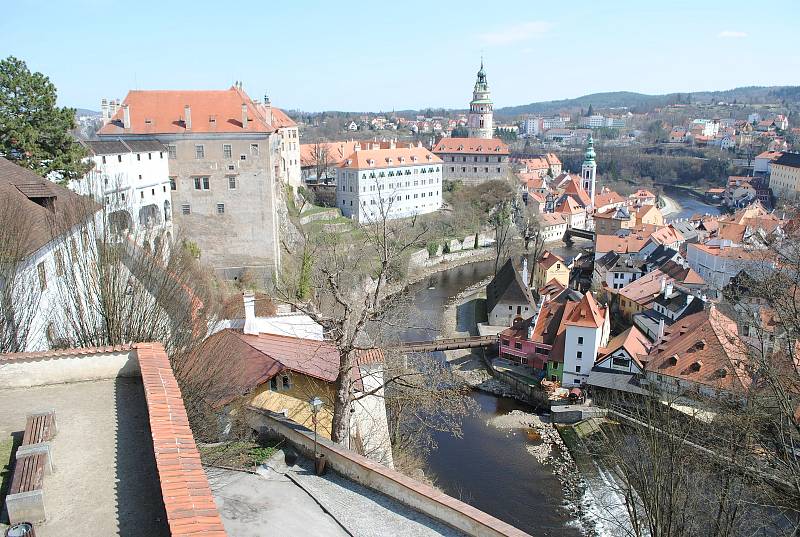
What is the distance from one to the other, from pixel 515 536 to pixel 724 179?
93.7m

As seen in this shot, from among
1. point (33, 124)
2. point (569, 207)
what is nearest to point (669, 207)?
point (569, 207)

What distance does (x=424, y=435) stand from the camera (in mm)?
18750

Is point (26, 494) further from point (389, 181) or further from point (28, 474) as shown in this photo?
point (389, 181)

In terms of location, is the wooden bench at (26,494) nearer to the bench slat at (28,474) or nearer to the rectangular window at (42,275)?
the bench slat at (28,474)

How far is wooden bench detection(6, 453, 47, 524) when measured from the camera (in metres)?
3.91

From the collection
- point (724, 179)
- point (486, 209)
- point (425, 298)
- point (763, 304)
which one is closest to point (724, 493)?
point (763, 304)

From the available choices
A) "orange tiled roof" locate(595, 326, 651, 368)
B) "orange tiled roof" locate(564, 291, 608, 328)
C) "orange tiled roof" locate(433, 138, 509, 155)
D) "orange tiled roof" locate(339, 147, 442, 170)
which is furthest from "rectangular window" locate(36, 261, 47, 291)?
"orange tiled roof" locate(433, 138, 509, 155)

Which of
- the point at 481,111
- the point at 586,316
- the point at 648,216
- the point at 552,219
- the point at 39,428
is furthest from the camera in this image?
the point at 481,111

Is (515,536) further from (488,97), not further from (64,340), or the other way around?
(488,97)

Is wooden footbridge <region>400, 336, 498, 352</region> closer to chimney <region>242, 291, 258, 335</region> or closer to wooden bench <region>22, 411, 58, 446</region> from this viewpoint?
chimney <region>242, 291, 258, 335</region>

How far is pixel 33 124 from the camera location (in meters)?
14.1

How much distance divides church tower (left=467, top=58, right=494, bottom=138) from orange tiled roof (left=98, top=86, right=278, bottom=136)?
2281 inches

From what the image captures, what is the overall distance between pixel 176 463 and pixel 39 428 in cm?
152

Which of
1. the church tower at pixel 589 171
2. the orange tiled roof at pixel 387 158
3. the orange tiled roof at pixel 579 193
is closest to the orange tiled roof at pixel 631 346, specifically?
the orange tiled roof at pixel 387 158
